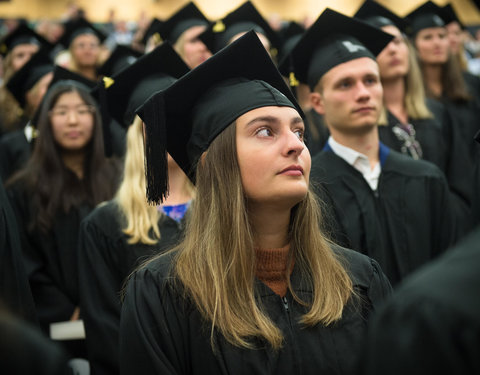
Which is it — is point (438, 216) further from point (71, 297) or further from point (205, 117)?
point (71, 297)

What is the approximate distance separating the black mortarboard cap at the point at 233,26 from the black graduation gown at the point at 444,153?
1.47 metres

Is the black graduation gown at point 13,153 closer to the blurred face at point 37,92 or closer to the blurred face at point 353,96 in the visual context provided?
the blurred face at point 37,92

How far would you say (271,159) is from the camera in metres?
2.35

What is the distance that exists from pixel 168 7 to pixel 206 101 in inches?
587

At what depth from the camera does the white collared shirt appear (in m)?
3.73

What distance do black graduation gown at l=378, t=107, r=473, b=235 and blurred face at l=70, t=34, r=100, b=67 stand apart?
3.65m

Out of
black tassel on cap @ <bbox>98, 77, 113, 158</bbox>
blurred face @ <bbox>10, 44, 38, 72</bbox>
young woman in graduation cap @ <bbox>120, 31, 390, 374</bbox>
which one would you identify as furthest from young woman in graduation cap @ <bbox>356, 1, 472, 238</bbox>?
blurred face @ <bbox>10, 44, 38, 72</bbox>

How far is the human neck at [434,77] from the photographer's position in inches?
239

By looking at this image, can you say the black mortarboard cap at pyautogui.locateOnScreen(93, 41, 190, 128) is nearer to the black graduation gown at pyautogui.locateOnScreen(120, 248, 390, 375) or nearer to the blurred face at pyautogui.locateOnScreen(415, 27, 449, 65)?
the black graduation gown at pyautogui.locateOnScreen(120, 248, 390, 375)

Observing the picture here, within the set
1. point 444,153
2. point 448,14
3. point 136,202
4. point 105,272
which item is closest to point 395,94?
point 444,153

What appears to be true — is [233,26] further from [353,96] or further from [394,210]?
[394,210]

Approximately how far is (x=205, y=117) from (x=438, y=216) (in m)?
1.82

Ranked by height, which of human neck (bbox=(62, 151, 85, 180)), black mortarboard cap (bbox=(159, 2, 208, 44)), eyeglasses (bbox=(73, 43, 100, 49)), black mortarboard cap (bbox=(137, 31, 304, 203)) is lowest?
human neck (bbox=(62, 151, 85, 180))

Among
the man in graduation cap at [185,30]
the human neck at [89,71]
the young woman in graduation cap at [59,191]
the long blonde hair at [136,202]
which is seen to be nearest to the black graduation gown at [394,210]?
the long blonde hair at [136,202]
